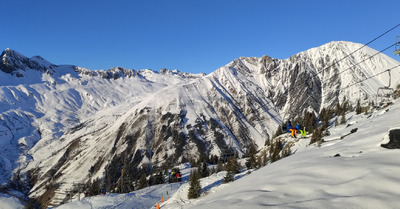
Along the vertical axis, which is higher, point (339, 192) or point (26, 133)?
point (26, 133)

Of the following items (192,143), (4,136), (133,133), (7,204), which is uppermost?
(4,136)

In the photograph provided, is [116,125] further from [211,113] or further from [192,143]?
[211,113]

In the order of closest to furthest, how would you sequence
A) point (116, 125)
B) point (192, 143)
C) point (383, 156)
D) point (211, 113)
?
point (383, 156) → point (192, 143) → point (116, 125) → point (211, 113)

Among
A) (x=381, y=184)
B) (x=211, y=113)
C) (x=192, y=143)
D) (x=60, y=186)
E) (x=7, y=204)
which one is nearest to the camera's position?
(x=381, y=184)

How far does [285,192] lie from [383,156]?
5335 millimetres

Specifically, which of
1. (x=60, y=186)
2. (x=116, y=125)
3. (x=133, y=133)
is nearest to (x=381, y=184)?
(x=60, y=186)

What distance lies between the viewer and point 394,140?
1146cm

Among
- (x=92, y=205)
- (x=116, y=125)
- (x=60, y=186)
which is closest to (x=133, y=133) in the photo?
(x=116, y=125)

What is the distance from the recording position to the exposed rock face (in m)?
11.3

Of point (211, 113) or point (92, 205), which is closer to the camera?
point (92, 205)

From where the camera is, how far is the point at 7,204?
261 feet

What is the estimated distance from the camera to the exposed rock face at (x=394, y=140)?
11.3 m

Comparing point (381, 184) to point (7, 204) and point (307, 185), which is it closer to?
point (307, 185)

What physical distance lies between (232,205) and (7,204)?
98139mm
